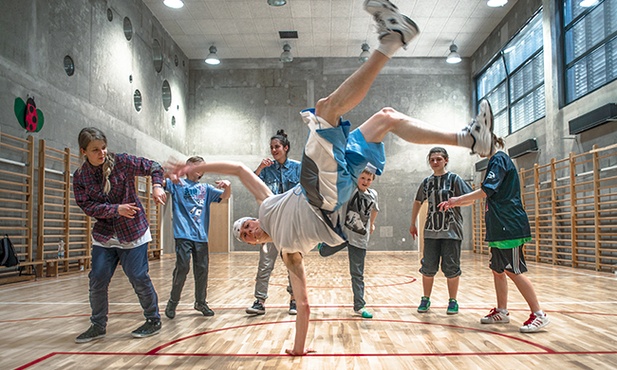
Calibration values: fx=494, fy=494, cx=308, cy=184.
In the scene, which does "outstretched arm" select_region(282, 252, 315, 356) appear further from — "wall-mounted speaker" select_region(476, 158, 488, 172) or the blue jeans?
"wall-mounted speaker" select_region(476, 158, 488, 172)

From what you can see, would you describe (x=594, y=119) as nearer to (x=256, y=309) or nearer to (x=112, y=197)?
(x=256, y=309)

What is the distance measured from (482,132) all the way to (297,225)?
1.28 meters

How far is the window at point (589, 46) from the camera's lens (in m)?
9.90

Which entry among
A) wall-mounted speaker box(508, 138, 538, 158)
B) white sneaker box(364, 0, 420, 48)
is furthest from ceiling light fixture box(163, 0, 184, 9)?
white sneaker box(364, 0, 420, 48)

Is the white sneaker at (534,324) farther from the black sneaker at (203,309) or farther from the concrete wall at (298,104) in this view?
the concrete wall at (298,104)

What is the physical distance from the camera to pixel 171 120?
1695 cm

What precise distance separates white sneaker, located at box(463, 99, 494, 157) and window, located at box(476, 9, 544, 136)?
1127cm

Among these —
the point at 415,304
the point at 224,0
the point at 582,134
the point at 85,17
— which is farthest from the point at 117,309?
the point at 224,0

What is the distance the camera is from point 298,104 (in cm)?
1900

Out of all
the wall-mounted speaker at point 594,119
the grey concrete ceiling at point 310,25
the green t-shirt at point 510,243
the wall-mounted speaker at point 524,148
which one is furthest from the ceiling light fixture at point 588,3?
the green t-shirt at point 510,243

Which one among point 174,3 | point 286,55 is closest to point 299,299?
point 174,3

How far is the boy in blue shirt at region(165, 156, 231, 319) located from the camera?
16.2ft

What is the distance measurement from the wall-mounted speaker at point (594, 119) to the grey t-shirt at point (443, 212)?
5931mm

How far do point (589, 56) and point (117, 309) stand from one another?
1073 centimetres
